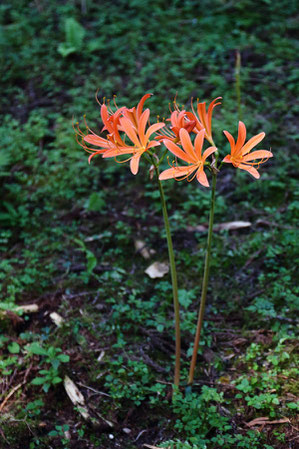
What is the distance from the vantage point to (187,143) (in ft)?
6.48

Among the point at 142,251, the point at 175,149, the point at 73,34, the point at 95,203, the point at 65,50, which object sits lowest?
the point at 142,251

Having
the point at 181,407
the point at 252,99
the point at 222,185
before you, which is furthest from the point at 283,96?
the point at 181,407

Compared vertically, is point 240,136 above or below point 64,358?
above

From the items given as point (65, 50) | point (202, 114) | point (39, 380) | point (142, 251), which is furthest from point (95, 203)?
point (65, 50)

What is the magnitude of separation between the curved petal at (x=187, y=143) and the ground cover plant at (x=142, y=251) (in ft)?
4.71

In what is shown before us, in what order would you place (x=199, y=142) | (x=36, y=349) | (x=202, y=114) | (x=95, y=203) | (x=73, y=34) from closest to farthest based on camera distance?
(x=199, y=142)
(x=202, y=114)
(x=36, y=349)
(x=95, y=203)
(x=73, y=34)

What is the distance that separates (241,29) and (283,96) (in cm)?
201

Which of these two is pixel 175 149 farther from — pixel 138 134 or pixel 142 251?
pixel 142 251

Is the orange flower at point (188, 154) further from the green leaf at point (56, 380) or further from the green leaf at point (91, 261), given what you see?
the green leaf at point (91, 261)

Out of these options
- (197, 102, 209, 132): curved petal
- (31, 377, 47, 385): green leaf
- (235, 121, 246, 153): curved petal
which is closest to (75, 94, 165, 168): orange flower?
(197, 102, 209, 132): curved petal

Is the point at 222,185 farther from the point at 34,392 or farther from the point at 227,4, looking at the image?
the point at 227,4

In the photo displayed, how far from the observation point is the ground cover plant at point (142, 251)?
8.56 feet

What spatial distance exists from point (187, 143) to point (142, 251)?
2.07 meters

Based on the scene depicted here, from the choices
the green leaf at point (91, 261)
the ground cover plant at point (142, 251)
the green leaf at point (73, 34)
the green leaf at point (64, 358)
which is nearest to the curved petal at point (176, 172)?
the ground cover plant at point (142, 251)
